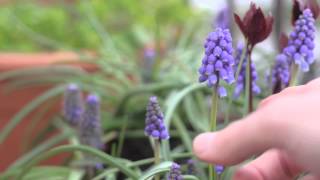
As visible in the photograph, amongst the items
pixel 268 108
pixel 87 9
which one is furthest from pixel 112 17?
pixel 268 108

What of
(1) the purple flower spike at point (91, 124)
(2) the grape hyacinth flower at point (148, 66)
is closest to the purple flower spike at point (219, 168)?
(1) the purple flower spike at point (91, 124)

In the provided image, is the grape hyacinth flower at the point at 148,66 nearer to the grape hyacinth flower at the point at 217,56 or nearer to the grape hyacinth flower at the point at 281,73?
the grape hyacinth flower at the point at 281,73

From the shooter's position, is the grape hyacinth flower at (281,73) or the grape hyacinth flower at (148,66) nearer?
the grape hyacinth flower at (281,73)

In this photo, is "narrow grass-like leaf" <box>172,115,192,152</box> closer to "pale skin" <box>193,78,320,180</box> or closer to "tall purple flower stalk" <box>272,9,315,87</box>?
"tall purple flower stalk" <box>272,9,315,87</box>

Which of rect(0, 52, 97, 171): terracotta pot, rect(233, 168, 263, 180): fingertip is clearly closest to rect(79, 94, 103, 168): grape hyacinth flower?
rect(233, 168, 263, 180): fingertip

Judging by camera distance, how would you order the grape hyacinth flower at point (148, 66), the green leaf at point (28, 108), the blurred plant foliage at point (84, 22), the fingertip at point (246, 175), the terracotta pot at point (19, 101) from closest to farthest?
the fingertip at point (246, 175), the green leaf at point (28, 108), the grape hyacinth flower at point (148, 66), the terracotta pot at point (19, 101), the blurred plant foliage at point (84, 22)

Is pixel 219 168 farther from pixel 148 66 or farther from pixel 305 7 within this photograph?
pixel 148 66

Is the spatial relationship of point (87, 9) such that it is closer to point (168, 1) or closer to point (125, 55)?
point (125, 55)
